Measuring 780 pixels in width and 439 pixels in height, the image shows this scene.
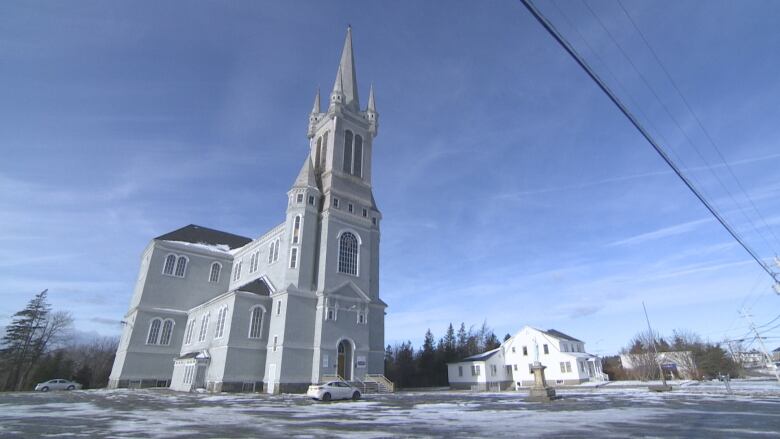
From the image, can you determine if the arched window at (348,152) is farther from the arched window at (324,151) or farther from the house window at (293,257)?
the house window at (293,257)

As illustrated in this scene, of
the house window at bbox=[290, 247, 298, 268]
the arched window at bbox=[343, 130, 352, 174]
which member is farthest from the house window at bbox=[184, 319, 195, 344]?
the arched window at bbox=[343, 130, 352, 174]

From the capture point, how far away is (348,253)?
131ft

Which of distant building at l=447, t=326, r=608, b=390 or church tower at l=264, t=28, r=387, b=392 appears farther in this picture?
distant building at l=447, t=326, r=608, b=390

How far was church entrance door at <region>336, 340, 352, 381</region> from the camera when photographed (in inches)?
1401

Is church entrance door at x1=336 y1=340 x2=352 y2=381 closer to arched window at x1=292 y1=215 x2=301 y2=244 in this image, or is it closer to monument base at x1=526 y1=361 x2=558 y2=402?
arched window at x1=292 y1=215 x2=301 y2=244

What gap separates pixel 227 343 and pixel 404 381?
29.7 m

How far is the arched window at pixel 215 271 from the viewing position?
50719mm

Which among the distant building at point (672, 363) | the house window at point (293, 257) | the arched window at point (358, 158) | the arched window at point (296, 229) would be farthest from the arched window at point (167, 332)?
the distant building at point (672, 363)

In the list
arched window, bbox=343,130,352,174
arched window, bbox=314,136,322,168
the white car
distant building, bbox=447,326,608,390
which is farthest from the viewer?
distant building, bbox=447,326,608,390

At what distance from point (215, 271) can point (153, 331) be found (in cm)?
998

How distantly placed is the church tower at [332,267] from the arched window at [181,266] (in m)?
19.3

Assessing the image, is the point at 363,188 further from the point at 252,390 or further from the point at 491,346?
the point at 491,346

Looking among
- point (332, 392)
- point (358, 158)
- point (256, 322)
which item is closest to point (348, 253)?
point (256, 322)

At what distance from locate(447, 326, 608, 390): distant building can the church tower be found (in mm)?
16241
